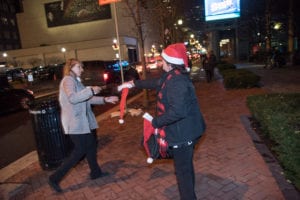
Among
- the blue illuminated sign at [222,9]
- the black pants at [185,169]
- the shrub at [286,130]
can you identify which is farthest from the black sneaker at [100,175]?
the blue illuminated sign at [222,9]

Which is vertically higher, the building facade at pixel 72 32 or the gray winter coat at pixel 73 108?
the building facade at pixel 72 32

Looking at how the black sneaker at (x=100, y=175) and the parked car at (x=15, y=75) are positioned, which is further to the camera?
the parked car at (x=15, y=75)

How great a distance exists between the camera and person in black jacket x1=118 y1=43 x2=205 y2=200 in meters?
2.94

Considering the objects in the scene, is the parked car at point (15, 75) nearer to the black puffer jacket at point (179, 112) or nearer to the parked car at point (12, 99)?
the parked car at point (12, 99)

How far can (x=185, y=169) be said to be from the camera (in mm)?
3209

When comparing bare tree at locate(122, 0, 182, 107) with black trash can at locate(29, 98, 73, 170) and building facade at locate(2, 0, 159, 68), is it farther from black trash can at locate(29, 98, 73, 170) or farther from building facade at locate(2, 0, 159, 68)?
building facade at locate(2, 0, 159, 68)

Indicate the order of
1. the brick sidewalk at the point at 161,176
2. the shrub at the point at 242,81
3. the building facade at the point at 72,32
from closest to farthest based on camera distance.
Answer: the brick sidewalk at the point at 161,176 < the shrub at the point at 242,81 < the building facade at the point at 72,32

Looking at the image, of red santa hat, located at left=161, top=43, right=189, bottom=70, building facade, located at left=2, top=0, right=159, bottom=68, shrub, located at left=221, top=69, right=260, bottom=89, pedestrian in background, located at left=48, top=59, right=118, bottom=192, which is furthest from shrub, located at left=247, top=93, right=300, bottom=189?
building facade, located at left=2, top=0, right=159, bottom=68

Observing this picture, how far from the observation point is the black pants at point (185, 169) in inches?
125

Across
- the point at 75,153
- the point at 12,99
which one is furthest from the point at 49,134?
the point at 12,99

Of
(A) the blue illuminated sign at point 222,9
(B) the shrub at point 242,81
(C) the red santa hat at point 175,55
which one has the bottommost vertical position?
(B) the shrub at point 242,81

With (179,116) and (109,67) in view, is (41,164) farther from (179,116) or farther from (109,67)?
(109,67)

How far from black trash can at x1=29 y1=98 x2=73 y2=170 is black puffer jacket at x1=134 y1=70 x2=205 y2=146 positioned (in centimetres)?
259

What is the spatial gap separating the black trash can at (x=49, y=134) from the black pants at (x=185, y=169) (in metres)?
2.73
